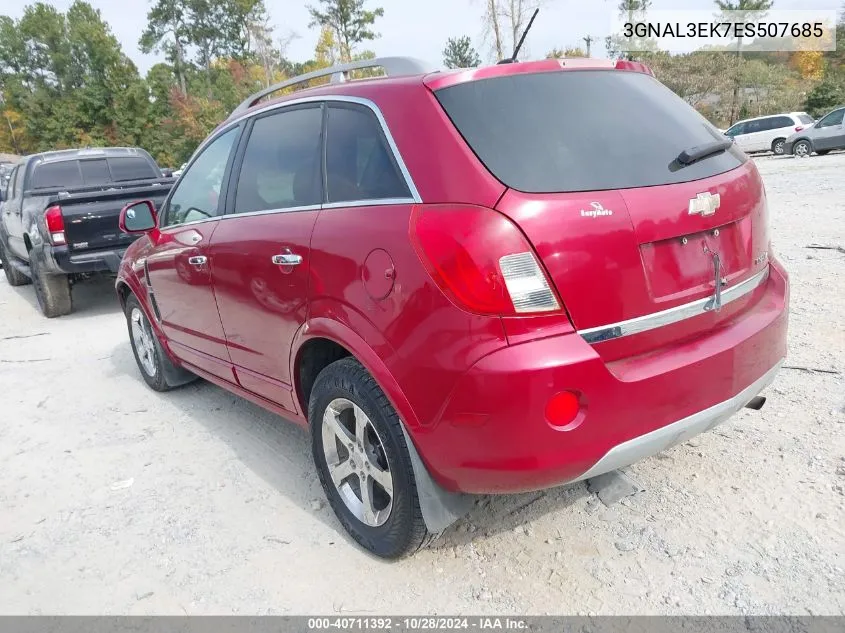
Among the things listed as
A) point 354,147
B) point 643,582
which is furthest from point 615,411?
point 354,147

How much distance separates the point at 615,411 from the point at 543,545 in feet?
2.70

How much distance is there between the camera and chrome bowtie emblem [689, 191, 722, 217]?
225 cm

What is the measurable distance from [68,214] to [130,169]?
237 cm

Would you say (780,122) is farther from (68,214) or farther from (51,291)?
(51,291)

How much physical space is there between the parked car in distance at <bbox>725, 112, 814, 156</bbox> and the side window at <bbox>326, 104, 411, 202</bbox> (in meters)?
22.9

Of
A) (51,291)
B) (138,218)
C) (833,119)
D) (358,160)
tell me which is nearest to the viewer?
(358,160)

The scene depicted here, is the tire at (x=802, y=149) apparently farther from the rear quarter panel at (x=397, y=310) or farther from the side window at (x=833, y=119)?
the rear quarter panel at (x=397, y=310)

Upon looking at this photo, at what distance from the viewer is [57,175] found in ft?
28.1

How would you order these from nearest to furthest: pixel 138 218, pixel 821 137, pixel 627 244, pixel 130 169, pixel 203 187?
pixel 627 244 → pixel 203 187 → pixel 138 218 → pixel 130 169 → pixel 821 137

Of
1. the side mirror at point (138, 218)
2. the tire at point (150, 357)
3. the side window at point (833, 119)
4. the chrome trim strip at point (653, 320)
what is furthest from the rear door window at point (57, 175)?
the side window at point (833, 119)

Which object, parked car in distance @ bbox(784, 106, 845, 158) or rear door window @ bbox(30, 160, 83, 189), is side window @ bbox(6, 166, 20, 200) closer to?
rear door window @ bbox(30, 160, 83, 189)

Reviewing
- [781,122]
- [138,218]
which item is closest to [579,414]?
[138,218]

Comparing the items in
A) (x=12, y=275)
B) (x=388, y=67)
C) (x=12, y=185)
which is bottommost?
(x=12, y=275)

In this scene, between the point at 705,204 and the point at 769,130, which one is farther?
the point at 769,130
